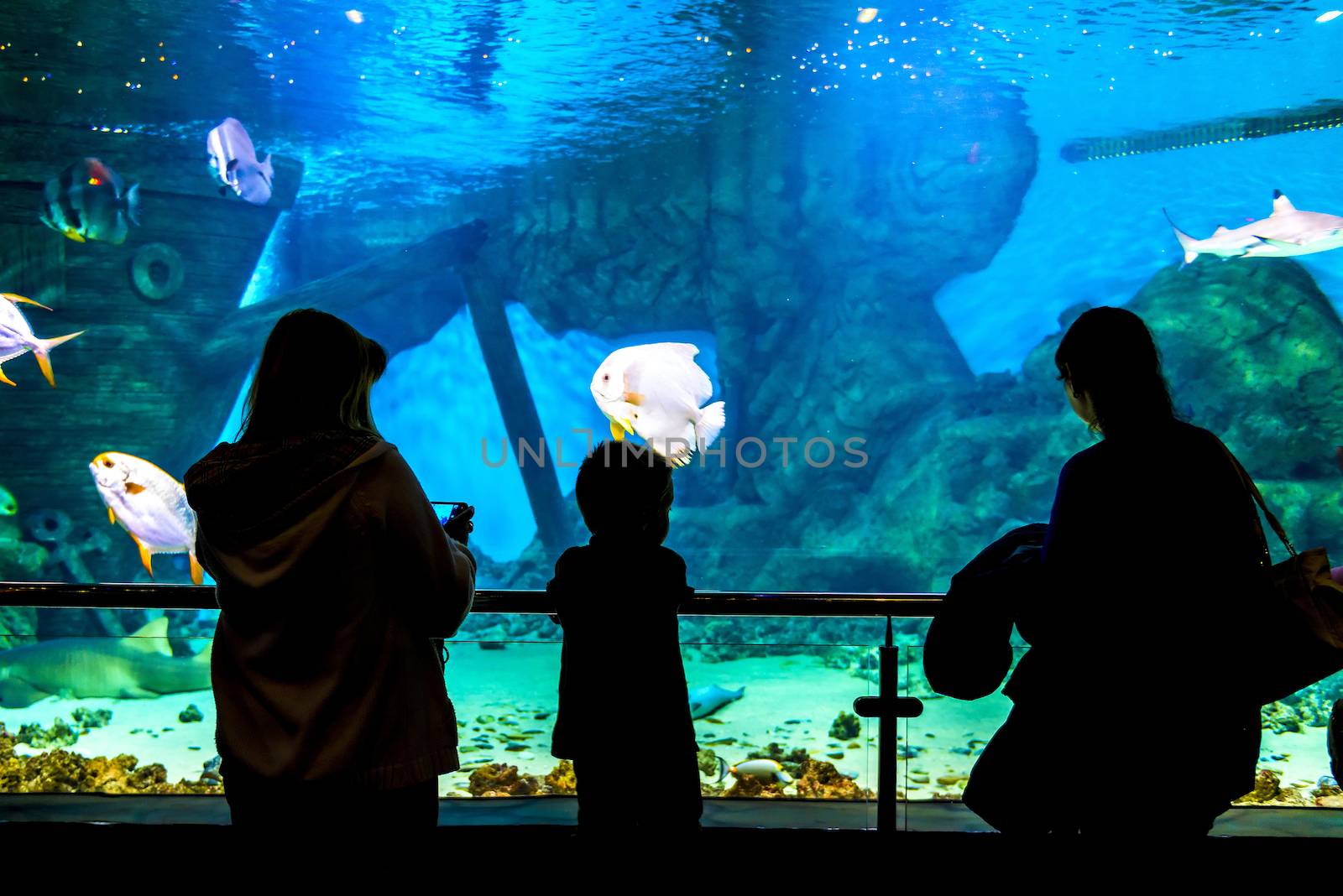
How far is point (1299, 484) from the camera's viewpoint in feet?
34.8

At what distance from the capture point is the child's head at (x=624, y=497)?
203cm

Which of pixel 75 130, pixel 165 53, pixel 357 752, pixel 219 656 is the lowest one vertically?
pixel 357 752

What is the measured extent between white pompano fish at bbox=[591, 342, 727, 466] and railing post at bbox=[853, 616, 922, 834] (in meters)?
3.69

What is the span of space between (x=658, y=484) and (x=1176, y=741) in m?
A: 1.13

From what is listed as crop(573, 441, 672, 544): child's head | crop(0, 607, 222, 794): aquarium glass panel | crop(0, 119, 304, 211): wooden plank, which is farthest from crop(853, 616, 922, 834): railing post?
crop(0, 119, 304, 211): wooden plank

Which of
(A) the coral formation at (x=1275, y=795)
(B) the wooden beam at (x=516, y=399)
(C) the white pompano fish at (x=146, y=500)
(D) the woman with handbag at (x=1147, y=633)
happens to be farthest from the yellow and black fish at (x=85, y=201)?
(A) the coral formation at (x=1275, y=795)

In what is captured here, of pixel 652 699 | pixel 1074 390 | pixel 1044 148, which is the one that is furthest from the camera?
pixel 1044 148

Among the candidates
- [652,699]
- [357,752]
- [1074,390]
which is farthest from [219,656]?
[1074,390]

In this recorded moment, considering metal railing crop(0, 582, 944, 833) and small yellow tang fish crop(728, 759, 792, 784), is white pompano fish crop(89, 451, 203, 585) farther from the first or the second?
small yellow tang fish crop(728, 759, 792, 784)

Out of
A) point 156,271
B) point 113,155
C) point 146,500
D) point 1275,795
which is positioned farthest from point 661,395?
point 113,155

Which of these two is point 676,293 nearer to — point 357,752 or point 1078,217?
point 1078,217

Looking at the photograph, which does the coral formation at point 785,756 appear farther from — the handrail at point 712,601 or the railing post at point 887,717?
the handrail at point 712,601

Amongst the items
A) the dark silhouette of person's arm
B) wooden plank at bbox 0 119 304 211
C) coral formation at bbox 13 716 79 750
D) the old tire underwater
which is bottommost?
coral formation at bbox 13 716 79 750

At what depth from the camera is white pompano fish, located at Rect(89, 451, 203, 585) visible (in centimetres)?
534
